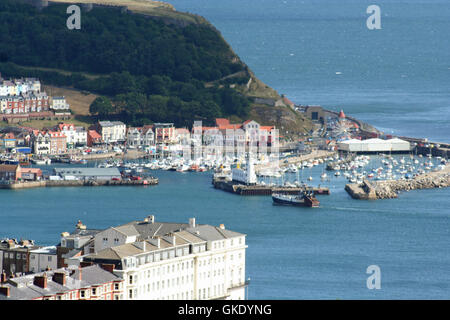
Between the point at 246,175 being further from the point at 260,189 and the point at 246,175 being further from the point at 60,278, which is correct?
the point at 60,278

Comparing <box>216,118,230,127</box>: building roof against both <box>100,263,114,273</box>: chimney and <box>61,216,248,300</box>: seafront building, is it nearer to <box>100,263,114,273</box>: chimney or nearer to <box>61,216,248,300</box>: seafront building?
<box>61,216,248,300</box>: seafront building

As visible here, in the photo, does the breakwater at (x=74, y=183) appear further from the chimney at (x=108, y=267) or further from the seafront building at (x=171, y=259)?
the chimney at (x=108, y=267)

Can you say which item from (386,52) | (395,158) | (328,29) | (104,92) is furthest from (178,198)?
(328,29)

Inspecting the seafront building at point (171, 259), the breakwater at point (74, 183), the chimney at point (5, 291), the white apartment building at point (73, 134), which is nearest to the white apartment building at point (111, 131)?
the white apartment building at point (73, 134)
